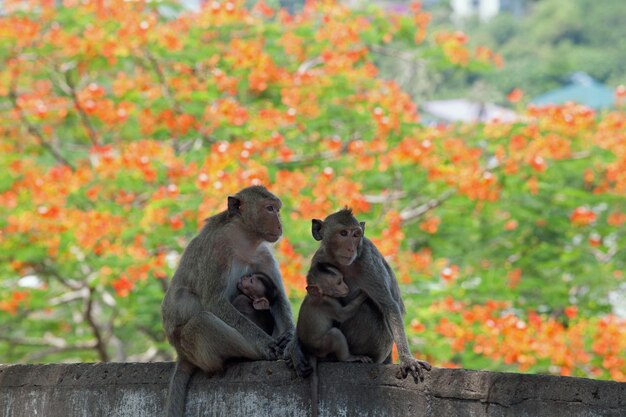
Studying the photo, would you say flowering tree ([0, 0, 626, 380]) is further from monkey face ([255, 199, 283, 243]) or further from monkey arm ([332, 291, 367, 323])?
monkey arm ([332, 291, 367, 323])

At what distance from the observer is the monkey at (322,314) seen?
5145 mm

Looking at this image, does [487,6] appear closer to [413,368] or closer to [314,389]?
[314,389]

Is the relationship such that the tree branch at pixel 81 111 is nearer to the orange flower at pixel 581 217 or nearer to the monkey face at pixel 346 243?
Answer: the orange flower at pixel 581 217

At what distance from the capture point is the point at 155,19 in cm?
1258

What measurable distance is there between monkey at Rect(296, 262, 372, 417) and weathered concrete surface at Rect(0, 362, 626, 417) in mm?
84

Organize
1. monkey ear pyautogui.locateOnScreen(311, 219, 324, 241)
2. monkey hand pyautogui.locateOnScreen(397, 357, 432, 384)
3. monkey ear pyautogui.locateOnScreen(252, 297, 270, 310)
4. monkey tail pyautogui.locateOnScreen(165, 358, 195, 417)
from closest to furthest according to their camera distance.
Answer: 1. monkey hand pyautogui.locateOnScreen(397, 357, 432, 384)
2. monkey ear pyautogui.locateOnScreen(311, 219, 324, 241)
3. monkey tail pyautogui.locateOnScreen(165, 358, 195, 417)
4. monkey ear pyautogui.locateOnScreen(252, 297, 270, 310)

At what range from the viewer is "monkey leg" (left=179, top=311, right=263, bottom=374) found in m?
5.61

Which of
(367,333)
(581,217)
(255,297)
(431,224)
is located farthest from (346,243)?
(581,217)

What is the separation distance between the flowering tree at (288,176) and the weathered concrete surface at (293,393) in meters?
4.13

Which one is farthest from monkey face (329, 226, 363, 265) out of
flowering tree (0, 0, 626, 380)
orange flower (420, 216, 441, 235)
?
orange flower (420, 216, 441, 235)

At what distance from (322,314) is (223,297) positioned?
0.80 m

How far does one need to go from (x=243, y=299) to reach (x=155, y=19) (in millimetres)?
7216

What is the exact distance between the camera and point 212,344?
561cm

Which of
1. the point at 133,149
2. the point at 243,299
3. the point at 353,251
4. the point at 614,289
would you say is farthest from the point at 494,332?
the point at 353,251
